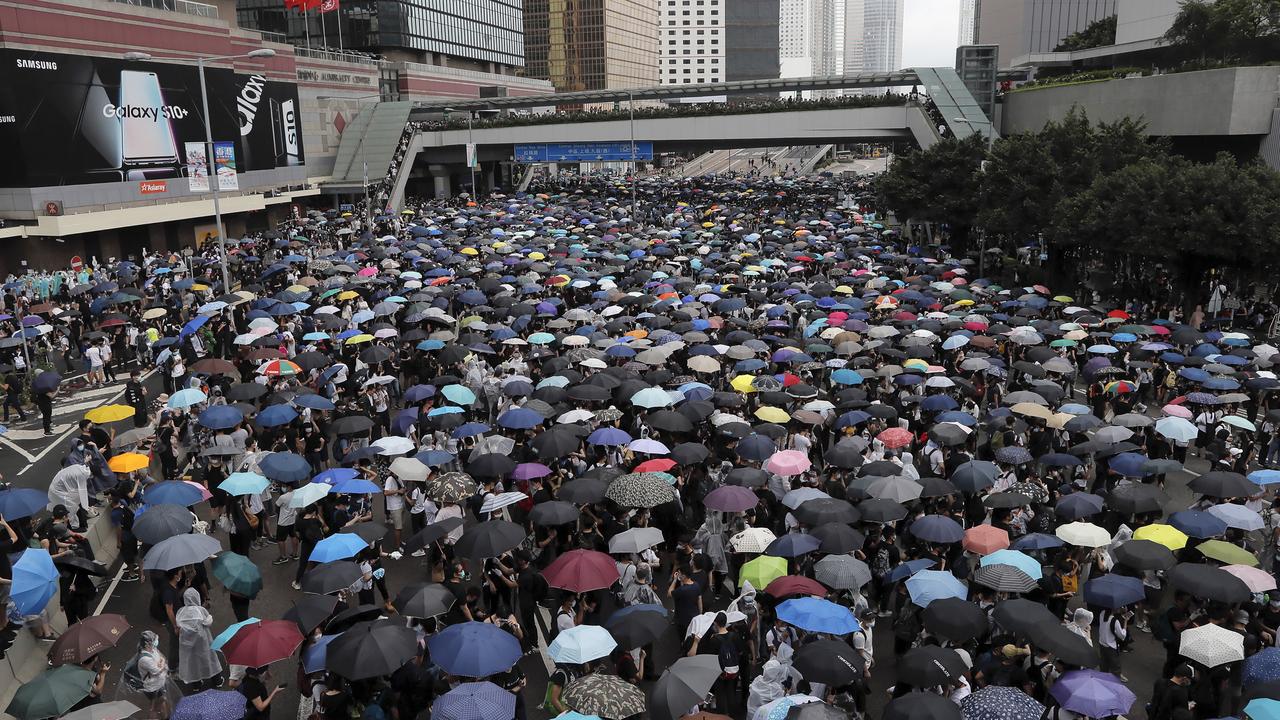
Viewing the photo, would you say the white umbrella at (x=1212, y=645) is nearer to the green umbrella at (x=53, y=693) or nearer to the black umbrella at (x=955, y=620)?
the black umbrella at (x=955, y=620)

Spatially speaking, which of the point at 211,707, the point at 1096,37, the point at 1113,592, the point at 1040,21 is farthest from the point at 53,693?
the point at 1040,21

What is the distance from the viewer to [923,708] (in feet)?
23.0

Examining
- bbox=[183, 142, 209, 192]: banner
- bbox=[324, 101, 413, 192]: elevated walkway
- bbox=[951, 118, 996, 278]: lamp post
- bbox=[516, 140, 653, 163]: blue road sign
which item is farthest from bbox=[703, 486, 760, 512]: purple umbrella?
bbox=[324, 101, 413, 192]: elevated walkway

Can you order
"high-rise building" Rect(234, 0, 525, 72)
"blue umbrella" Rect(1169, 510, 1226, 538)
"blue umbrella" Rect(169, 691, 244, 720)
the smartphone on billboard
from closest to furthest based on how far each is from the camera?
"blue umbrella" Rect(169, 691, 244, 720) → "blue umbrella" Rect(1169, 510, 1226, 538) → the smartphone on billboard → "high-rise building" Rect(234, 0, 525, 72)

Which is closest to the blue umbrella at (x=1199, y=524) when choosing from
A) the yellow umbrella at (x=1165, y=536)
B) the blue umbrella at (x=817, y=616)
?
the yellow umbrella at (x=1165, y=536)

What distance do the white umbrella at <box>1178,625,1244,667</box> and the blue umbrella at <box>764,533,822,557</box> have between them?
3460 millimetres

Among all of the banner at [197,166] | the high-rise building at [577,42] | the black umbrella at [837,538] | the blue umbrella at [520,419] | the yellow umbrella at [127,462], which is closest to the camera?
the black umbrella at [837,538]

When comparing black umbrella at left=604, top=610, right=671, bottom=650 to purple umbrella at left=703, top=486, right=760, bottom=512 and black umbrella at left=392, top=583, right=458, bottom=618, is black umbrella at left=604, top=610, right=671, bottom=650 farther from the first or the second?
purple umbrella at left=703, top=486, right=760, bottom=512

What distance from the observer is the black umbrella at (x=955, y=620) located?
8734mm

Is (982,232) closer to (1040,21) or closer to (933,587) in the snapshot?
(933,587)

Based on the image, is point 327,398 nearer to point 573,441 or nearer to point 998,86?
point 573,441

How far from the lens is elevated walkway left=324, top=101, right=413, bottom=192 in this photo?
6975 cm

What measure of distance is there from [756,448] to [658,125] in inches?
2033

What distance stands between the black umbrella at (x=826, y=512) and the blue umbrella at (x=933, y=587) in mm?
1353
